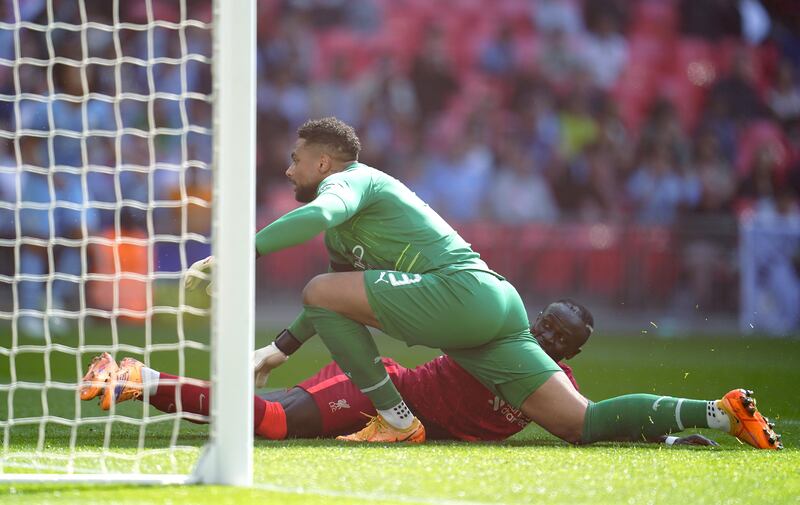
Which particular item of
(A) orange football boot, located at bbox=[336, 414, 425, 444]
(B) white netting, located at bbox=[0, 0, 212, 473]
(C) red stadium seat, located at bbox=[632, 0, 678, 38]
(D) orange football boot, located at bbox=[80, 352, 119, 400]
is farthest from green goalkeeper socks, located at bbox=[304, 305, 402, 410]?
(C) red stadium seat, located at bbox=[632, 0, 678, 38]

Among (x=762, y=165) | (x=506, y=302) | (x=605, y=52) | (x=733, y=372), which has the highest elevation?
(x=605, y=52)

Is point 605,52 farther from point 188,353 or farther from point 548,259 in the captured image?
point 188,353

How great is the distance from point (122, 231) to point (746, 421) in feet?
25.3

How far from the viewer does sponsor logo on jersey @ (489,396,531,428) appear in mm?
5152

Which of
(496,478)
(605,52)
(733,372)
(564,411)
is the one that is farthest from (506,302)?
(605,52)

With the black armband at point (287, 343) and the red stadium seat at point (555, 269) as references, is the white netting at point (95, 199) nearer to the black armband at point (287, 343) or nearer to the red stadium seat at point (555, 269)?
the black armband at point (287, 343)

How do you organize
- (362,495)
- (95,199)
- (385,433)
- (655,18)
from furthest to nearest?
(655,18) → (95,199) → (385,433) → (362,495)

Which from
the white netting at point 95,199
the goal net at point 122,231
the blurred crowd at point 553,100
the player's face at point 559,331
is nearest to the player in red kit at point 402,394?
the player's face at point 559,331

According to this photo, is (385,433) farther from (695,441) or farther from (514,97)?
(514,97)

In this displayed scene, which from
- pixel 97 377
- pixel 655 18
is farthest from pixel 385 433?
pixel 655 18

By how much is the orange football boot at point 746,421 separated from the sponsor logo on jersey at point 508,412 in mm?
824

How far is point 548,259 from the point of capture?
12.5m

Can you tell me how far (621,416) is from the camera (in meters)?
4.94

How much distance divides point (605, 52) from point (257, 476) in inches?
476
